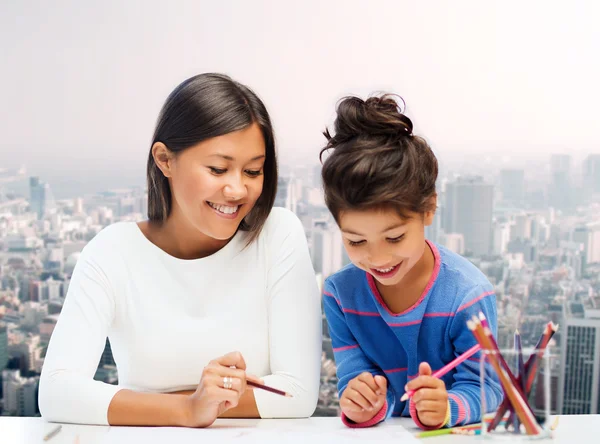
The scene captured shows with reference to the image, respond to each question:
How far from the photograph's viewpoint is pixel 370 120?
1403 mm

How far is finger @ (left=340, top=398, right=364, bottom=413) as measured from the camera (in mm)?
A: 1341

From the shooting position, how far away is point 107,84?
2.76 m

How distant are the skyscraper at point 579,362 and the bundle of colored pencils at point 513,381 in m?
1.64

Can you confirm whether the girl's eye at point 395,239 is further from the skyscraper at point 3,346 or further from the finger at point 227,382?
the skyscraper at point 3,346

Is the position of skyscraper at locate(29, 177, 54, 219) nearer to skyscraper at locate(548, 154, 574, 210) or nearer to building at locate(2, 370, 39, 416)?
building at locate(2, 370, 39, 416)

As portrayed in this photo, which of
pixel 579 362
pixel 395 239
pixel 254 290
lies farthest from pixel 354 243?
pixel 579 362

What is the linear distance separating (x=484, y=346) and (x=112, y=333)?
908 mm

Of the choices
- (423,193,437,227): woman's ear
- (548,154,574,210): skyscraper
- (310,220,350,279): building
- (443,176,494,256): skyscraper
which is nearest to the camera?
(423,193,437,227): woman's ear

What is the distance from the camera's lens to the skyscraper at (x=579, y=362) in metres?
2.65

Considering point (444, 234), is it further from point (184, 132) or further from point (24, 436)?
point (24, 436)

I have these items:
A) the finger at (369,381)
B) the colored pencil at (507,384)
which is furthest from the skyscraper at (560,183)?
the colored pencil at (507,384)

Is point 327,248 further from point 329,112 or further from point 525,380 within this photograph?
point 525,380

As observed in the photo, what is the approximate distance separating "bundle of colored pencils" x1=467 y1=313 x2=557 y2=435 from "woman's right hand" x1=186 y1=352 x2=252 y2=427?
1.53ft

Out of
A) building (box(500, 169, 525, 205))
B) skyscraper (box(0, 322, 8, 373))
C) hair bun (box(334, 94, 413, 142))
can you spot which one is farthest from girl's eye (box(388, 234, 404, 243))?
skyscraper (box(0, 322, 8, 373))
